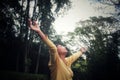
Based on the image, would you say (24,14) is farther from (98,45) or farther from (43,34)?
(43,34)

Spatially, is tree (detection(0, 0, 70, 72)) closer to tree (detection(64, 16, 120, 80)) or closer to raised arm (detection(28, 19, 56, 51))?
tree (detection(64, 16, 120, 80))

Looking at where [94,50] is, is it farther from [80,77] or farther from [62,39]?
[62,39]

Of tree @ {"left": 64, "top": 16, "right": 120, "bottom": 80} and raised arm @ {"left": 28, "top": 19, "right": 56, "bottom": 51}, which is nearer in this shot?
raised arm @ {"left": 28, "top": 19, "right": 56, "bottom": 51}

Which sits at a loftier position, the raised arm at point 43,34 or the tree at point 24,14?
the tree at point 24,14

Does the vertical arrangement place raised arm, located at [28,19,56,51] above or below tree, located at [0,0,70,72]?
below

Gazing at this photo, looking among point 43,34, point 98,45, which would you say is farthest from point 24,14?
point 43,34

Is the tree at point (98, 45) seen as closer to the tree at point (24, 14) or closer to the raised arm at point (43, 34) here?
the tree at point (24, 14)

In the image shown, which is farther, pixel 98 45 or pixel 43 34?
pixel 98 45

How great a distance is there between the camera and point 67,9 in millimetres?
20734

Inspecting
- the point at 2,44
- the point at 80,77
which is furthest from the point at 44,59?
the point at 2,44

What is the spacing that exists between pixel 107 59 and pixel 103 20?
6.49m

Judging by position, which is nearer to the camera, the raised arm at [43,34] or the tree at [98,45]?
the raised arm at [43,34]

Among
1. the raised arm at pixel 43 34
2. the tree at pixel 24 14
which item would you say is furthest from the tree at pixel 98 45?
the raised arm at pixel 43 34

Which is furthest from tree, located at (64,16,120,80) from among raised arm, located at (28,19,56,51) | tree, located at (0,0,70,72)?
raised arm, located at (28,19,56,51)
